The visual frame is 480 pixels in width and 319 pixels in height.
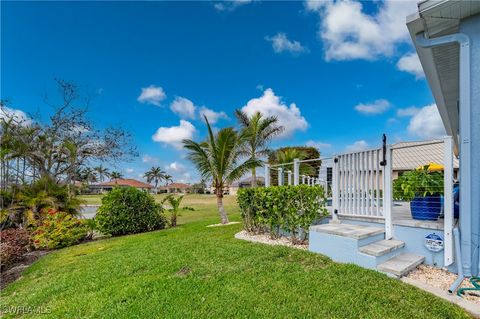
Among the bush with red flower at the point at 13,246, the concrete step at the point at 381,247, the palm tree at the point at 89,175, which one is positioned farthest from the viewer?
the palm tree at the point at 89,175

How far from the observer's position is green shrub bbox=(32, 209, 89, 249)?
7.79 metres

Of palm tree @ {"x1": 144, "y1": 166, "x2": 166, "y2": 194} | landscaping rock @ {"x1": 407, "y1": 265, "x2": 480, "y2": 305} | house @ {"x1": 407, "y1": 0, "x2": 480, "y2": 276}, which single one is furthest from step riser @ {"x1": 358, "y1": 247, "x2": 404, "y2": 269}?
palm tree @ {"x1": 144, "y1": 166, "x2": 166, "y2": 194}

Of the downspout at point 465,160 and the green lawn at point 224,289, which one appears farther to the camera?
the downspout at point 465,160

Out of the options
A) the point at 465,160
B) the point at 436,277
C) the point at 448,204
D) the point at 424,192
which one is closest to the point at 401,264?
the point at 436,277

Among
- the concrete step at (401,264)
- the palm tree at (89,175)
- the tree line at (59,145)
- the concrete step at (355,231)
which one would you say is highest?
the tree line at (59,145)

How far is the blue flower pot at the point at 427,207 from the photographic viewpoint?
14.1 feet

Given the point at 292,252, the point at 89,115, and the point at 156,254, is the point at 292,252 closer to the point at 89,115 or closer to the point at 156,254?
the point at 156,254

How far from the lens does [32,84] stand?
437 inches

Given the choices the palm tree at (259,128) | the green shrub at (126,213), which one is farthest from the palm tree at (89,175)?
the palm tree at (259,128)

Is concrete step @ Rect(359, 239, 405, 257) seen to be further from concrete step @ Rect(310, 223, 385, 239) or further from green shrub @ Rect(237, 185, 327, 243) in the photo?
green shrub @ Rect(237, 185, 327, 243)

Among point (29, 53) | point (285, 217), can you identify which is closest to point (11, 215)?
point (29, 53)

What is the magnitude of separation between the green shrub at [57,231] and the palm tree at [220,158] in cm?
442

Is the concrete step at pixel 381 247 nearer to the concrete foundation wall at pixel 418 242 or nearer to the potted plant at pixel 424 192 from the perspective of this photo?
the concrete foundation wall at pixel 418 242

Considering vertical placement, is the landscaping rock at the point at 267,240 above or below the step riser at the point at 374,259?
below
